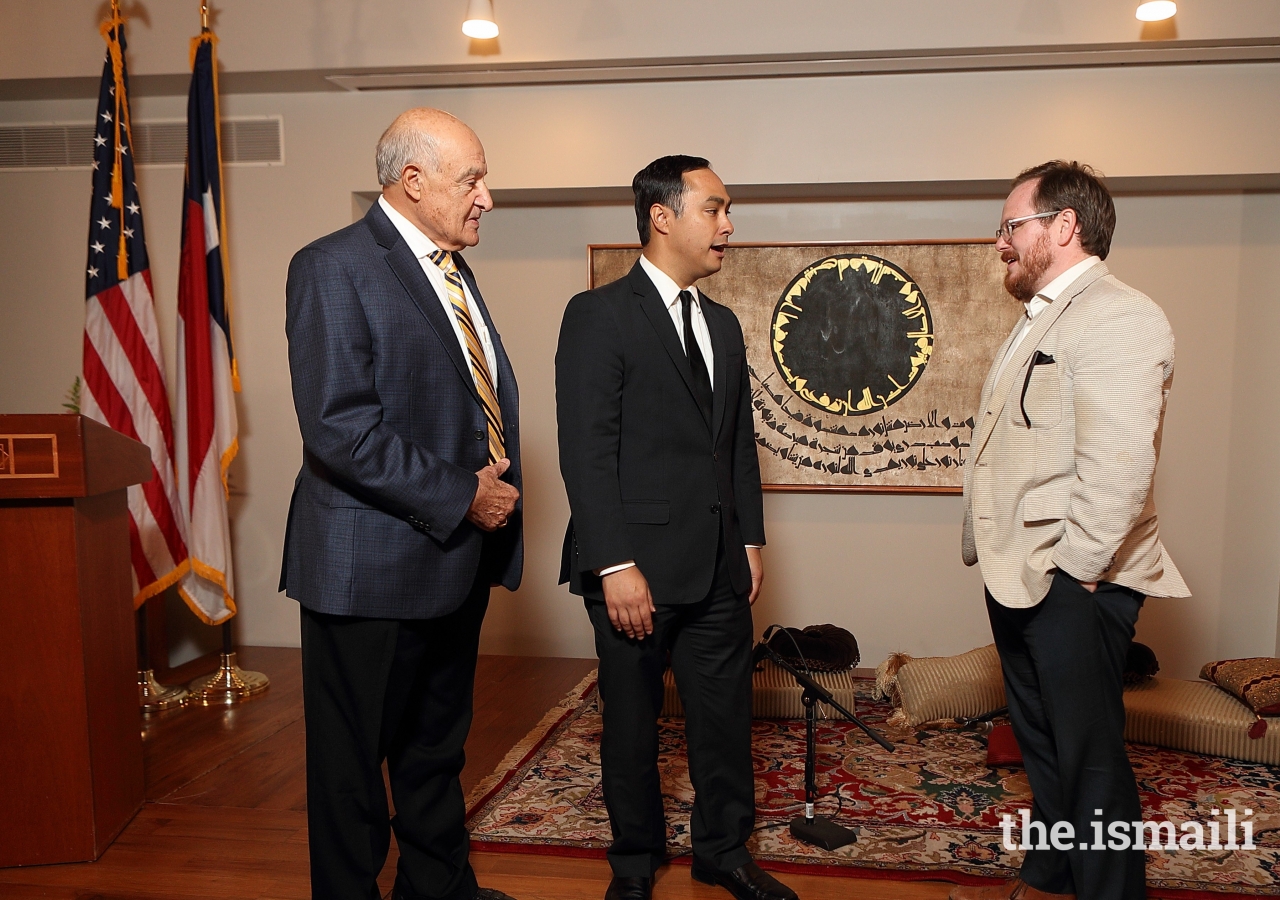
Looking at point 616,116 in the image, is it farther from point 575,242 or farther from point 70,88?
point 70,88

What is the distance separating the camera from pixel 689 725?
231 centimetres

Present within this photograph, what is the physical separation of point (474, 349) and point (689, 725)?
103 cm

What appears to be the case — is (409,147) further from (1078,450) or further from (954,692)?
(954,692)

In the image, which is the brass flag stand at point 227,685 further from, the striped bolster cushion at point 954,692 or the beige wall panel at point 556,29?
the striped bolster cushion at point 954,692

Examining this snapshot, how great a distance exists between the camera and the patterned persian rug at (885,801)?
252cm

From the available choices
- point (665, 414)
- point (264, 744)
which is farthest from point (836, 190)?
point (264, 744)

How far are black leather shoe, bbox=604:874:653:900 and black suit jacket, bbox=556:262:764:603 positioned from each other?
689 mm

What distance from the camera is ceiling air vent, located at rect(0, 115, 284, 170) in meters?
4.58

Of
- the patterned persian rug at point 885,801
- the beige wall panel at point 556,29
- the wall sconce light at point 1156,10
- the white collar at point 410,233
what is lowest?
the patterned persian rug at point 885,801

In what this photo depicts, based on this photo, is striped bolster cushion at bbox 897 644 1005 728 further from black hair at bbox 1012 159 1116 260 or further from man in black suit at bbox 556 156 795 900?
black hair at bbox 1012 159 1116 260

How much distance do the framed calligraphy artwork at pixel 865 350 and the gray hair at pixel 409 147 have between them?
259cm

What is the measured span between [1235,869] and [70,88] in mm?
5430

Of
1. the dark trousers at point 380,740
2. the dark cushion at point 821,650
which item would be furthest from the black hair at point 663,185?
the dark cushion at point 821,650

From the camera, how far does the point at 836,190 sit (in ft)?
14.1
